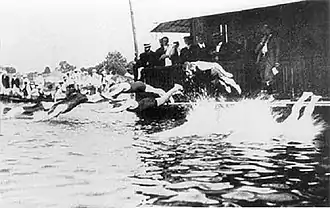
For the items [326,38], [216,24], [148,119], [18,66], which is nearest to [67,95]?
[18,66]

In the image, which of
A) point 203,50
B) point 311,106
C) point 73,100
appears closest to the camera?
point 311,106

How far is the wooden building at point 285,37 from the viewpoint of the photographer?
4.97 ft

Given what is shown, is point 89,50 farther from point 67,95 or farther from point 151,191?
point 151,191

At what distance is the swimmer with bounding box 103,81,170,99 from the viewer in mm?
1684

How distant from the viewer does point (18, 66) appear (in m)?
1.77

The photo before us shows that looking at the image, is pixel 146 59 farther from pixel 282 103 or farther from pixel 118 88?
pixel 282 103

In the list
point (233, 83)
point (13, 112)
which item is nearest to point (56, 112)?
point (13, 112)

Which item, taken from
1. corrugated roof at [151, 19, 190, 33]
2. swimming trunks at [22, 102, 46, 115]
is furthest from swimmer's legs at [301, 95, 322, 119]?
swimming trunks at [22, 102, 46, 115]

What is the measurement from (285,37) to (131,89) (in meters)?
0.52

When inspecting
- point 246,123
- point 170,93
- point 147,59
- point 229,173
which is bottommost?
point 229,173

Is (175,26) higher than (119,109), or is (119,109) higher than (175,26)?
(175,26)

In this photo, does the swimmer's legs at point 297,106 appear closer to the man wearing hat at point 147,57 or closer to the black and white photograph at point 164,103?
the black and white photograph at point 164,103

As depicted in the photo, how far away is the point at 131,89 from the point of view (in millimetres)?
1716

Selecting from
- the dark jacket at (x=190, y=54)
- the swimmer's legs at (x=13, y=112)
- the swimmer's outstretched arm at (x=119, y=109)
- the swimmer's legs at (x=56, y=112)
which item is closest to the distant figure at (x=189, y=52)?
the dark jacket at (x=190, y=54)
